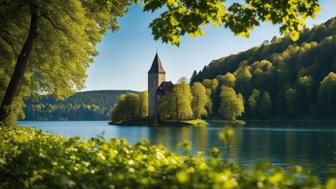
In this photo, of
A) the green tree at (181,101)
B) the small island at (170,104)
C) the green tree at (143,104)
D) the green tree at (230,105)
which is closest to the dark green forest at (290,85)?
the small island at (170,104)

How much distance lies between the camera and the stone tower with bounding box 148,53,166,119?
130 metres

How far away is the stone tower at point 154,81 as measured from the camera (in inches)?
5128

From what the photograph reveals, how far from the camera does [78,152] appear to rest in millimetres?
8516

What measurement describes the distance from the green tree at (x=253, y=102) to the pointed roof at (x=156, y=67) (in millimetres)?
26187

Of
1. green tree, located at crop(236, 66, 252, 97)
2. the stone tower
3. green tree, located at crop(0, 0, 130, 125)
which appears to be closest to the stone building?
the stone tower

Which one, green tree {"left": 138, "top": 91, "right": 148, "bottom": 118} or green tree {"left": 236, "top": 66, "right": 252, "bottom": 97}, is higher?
green tree {"left": 236, "top": 66, "right": 252, "bottom": 97}

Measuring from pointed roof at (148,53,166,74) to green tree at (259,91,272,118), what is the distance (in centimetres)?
2928

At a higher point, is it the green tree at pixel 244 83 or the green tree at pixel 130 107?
the green tree at pixel 244 83

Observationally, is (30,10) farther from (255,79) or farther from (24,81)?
(255,79)

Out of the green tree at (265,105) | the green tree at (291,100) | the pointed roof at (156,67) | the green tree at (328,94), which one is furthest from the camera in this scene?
the pointed roof at (156,67)

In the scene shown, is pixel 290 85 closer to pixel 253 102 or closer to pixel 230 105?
pixel 253 102

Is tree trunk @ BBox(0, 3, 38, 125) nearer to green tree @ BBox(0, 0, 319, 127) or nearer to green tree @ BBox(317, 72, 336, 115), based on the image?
green tree @ BBox(0, 0, 319, 127)

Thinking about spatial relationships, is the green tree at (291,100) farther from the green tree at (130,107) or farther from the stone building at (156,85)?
the green tree at (130,107)

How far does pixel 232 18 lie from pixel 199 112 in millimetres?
98200
